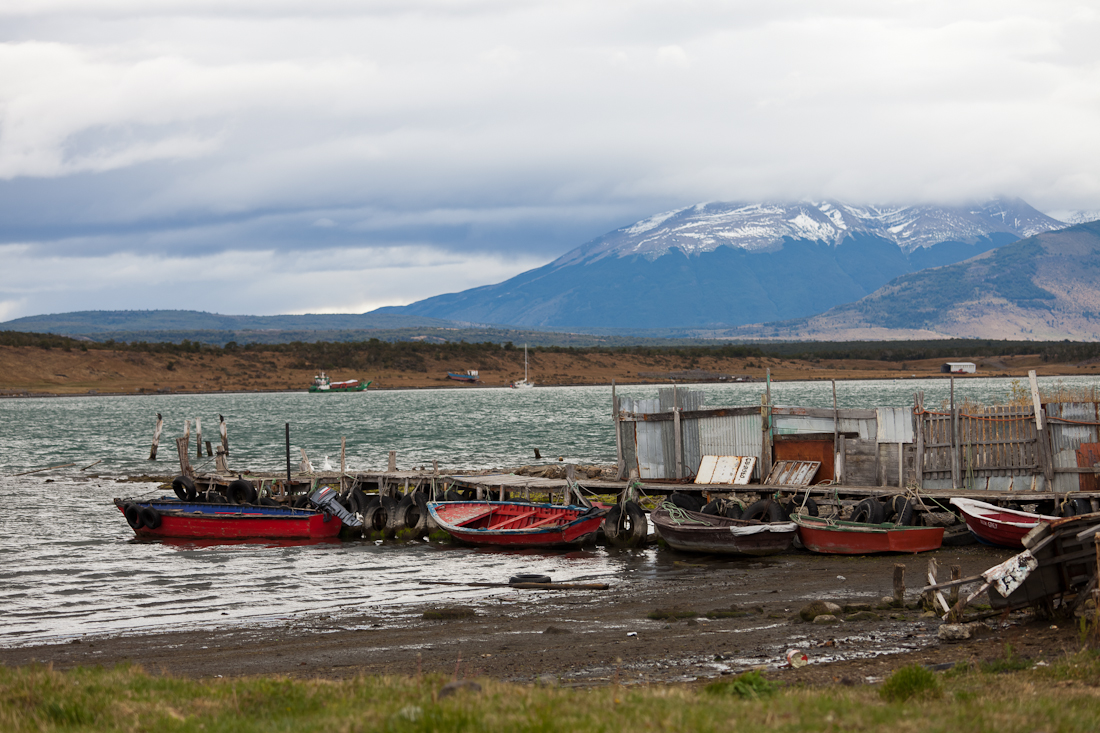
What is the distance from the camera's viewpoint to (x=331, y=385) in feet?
481

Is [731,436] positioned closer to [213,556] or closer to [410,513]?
[410,513]

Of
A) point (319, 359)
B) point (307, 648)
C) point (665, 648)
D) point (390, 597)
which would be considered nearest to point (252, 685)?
point (307, 648)

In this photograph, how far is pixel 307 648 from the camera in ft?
50.7

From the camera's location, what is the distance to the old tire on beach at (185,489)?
33906 mm

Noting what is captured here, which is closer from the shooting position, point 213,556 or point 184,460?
point 213,556

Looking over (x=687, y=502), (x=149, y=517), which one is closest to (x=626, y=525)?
(x=687, y=502)

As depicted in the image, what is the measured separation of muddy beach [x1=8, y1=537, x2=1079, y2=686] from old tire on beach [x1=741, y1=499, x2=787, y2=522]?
3.95 m

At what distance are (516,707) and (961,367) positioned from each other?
17040cm

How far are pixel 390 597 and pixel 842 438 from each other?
13.2 meters

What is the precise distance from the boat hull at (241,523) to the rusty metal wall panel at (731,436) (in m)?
11.2

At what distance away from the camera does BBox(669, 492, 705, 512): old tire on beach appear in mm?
26559

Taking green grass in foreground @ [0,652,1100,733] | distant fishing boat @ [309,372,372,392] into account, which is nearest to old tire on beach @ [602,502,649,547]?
green grass in foreground @ [0,652,1100,733]

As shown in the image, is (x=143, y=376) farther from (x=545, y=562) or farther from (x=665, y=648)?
(x=665, y=648)

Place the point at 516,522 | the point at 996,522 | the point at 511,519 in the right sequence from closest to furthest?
the point at 996,522, the point at 516,522, the point at 511,519
